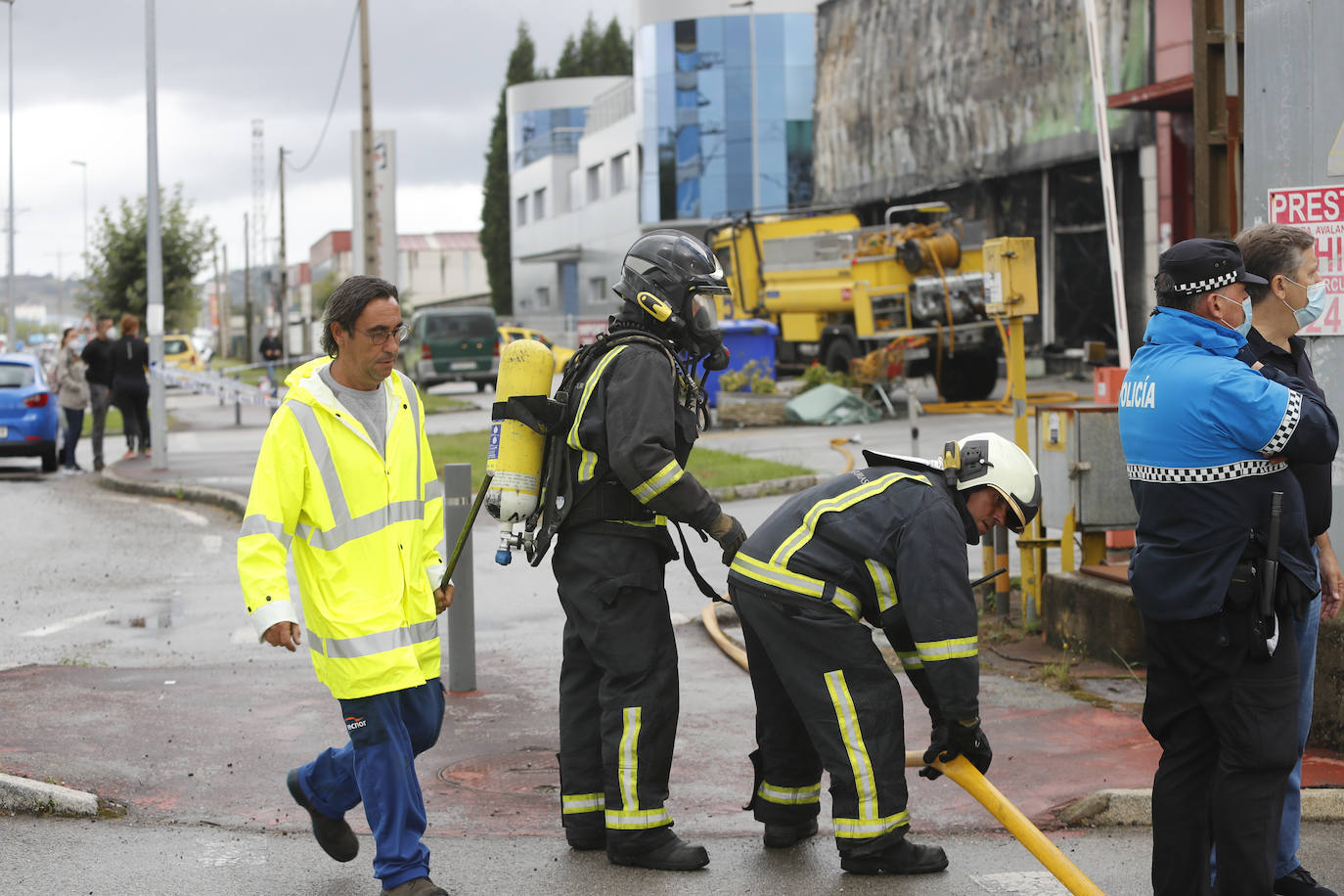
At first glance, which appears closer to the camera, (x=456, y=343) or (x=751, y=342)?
(x=751, y=342)

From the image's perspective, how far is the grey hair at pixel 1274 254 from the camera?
4.31 meters

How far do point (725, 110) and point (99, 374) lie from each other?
31506mm

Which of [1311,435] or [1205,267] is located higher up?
[1205,267]

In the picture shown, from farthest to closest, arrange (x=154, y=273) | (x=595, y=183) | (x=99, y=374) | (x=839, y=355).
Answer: (x=595, y=183), (x=839, y=355), (x=99, y=374), (x=154, y=273)

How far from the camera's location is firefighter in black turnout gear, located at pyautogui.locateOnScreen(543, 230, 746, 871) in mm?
4770

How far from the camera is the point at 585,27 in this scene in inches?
3177

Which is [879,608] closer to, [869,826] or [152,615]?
[869,826]

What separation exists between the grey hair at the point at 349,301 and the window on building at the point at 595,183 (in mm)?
55428

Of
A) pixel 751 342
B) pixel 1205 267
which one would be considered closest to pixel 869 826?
pixel 1205 267

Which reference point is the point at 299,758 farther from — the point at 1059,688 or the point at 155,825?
the point at 1059,688

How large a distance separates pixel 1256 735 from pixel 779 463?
11.8 metres

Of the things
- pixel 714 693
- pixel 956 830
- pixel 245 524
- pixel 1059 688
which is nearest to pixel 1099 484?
pixel 1059 688

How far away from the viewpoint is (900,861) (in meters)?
4.66

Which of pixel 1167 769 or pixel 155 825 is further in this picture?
pixel 155 825
